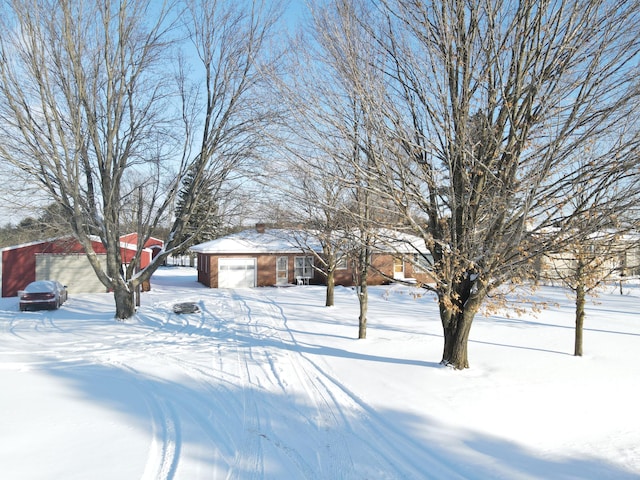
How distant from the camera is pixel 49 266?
22.0m

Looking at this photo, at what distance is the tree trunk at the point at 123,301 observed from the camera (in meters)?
13.3

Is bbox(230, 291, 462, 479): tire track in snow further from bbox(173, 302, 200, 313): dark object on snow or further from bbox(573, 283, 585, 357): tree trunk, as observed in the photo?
bbox(173, 302, 200, 313): dark object on snow

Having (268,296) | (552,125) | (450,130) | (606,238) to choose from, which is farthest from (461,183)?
(268,296)

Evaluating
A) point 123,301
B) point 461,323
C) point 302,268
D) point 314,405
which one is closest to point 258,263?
point 302,268

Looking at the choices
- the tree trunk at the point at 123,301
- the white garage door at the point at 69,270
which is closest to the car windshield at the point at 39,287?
the tree trunk at the point at 123,301

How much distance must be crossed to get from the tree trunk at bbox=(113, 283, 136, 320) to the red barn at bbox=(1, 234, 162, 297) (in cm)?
832

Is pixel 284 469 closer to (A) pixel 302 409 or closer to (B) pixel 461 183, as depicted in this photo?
(A) pixel 302 409

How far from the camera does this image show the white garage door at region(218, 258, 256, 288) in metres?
25.2

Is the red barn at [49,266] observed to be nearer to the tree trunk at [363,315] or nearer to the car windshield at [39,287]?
the car windshield at [39,287]

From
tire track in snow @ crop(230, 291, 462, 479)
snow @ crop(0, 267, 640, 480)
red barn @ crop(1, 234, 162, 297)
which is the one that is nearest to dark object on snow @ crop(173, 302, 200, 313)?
snow @ crop(0, 267, 640, 480)

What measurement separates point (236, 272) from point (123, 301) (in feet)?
40.4

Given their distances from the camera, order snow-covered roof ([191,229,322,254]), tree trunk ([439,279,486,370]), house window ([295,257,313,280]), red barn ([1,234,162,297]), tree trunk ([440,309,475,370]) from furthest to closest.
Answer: house window ([295,257,313,280]) < snow-covered roof ([191,229,322,254]) < red barn ([1,234,162,297]) < tree trunk ([440,309,475,370]) < tree trunk ([439,279,486,370])

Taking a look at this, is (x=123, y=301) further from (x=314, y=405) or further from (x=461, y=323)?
(x=461, y=323)

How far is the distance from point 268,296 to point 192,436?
15.5m
